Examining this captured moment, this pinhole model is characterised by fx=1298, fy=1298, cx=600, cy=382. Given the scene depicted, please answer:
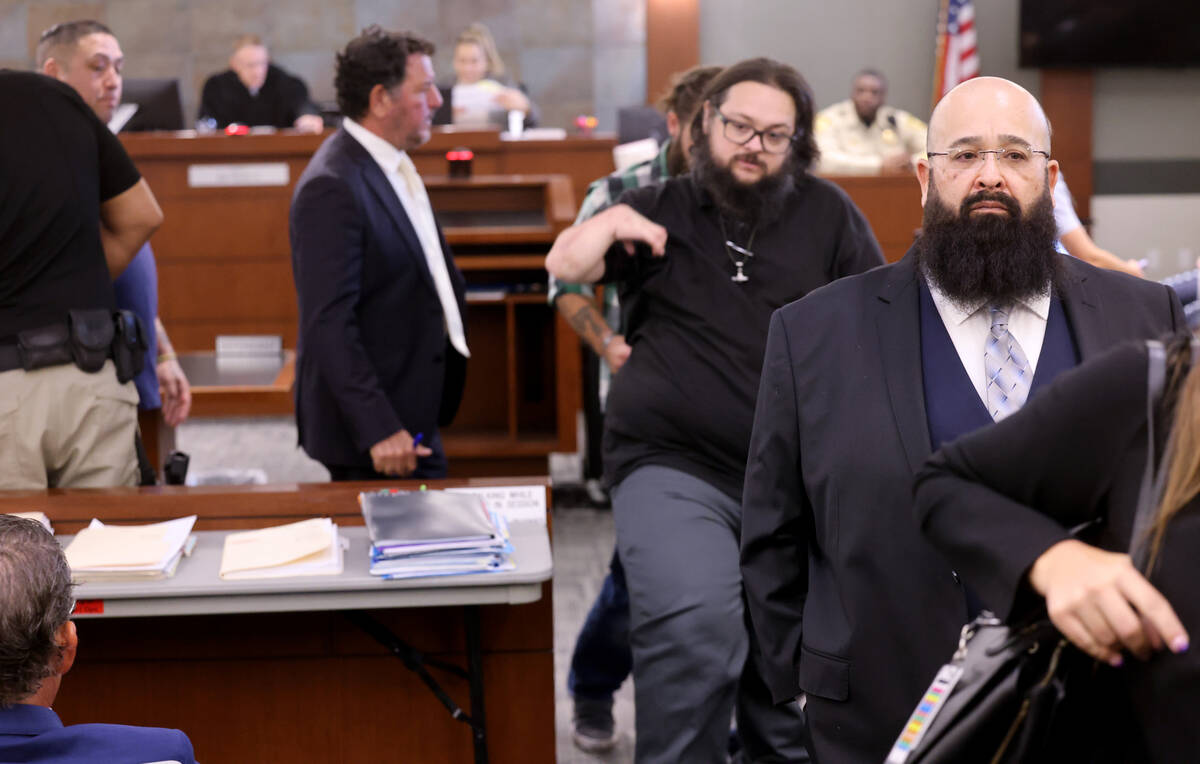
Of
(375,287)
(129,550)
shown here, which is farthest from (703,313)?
(129,550)

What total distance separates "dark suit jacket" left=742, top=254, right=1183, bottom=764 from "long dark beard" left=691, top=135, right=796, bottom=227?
879 millimetres

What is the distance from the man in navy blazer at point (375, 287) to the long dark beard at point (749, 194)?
2.70 feet

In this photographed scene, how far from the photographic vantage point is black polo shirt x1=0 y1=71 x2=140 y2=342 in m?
2.73

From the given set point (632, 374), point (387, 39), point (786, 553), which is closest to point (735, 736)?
point (632, 374)

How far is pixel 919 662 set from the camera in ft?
5.36

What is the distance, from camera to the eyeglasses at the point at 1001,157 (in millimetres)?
1793

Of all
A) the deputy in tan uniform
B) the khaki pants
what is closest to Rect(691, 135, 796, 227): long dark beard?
the khaki pants

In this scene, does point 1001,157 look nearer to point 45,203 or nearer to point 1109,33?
point 45,203

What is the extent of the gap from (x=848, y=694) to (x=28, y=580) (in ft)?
3.36

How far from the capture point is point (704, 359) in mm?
2633

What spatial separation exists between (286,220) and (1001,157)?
18.0 feet

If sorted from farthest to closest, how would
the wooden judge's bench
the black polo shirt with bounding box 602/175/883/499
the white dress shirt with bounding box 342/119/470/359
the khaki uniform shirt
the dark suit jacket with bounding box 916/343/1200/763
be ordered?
1. the khaki uniform shirt
2. the wooden judge's bench
3. the white dress shirt with bounding box 342/119/470/359
4. the black polo shirt with bounding box 602/175/883/499
5. the dark suit jacket with bounding box 916/343/1200/763

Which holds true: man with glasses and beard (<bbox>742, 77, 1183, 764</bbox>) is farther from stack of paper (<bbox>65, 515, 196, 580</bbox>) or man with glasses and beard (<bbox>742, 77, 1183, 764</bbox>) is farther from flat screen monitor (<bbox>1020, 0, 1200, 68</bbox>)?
flat screen monitor (<bbox>1020, 0, 1200, 68</bbox>)

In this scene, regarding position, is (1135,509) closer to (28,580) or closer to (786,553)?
(786,553)
